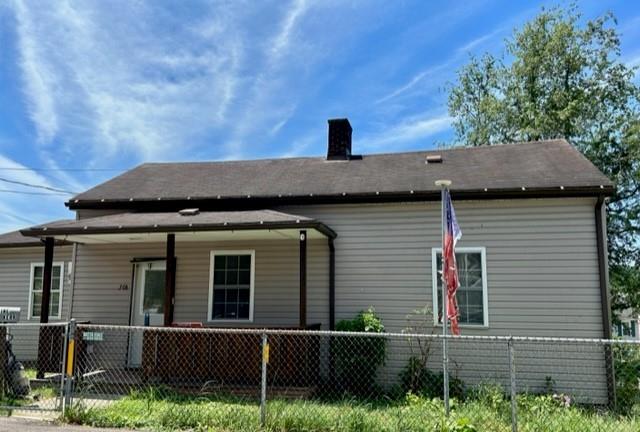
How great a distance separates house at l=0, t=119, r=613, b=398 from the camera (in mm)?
8320

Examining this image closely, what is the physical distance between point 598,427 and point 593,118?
15320 mm

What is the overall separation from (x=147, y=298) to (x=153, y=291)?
0.69ft

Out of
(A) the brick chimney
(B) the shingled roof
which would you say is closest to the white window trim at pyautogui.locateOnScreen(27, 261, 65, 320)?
(B) the shingled roof

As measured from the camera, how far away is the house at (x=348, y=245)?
8.32 metres

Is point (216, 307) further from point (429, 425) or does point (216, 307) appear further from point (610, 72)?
point (610, 72)

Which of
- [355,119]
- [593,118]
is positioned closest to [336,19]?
[355,119]

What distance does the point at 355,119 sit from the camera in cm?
1288

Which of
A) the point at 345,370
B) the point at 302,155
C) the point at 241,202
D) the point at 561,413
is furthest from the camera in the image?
the point at 302,155

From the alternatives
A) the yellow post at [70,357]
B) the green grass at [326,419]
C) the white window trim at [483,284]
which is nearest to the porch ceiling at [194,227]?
the white window trim at [483,284]

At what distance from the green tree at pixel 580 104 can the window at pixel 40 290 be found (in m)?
16.5

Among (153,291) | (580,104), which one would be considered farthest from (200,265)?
(580,104)

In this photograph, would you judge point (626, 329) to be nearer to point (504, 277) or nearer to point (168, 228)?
point (504, 277)

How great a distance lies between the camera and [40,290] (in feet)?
39.0

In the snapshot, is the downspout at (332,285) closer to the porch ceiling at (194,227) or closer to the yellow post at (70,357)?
the porch ceiling at (194,227)
